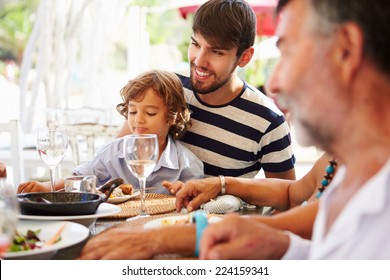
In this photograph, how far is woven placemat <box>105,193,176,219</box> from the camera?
7.54ft

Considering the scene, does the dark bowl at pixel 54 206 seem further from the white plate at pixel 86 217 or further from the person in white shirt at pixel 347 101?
the person in white shirt at pixel 347 101

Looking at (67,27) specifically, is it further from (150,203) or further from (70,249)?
(70,249)

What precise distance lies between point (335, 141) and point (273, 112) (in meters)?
2.05

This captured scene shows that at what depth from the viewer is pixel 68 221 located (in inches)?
76.9

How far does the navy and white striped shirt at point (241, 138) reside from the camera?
3.20 meters

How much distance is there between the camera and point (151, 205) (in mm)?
2457

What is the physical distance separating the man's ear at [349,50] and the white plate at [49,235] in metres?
0.87

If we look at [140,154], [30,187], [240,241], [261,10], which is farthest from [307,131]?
[261,10]

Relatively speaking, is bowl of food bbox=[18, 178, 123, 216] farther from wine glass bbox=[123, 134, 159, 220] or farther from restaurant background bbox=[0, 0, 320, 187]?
restaurant background bbox=[0, 0, 320, 187]

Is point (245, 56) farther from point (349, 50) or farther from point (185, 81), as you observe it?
point (349, 50)

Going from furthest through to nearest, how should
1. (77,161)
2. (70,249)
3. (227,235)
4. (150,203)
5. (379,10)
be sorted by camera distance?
(77,161)
(150,203)
(70,249)
(227,235)
(379,10)

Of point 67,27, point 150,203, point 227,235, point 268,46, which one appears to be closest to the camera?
point 227,235
